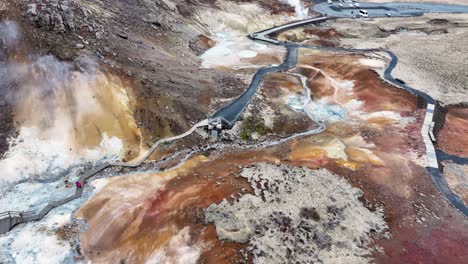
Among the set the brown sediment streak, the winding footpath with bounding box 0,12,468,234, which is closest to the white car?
the winding footpath with bounding box 0,12,468,234

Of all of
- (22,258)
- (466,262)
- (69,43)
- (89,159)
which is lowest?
(466,262)

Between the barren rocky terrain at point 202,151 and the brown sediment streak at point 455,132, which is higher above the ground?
the barren rocky terrain at point 202,151

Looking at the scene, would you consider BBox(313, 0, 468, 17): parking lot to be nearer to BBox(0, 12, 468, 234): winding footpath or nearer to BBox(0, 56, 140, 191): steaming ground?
BBox(0, 12, 468, 234): winding footpath

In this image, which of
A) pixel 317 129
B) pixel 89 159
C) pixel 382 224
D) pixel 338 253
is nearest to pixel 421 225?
pixel 382 224

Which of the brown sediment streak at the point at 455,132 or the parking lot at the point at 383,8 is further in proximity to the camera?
the parking lot at the point at 383,8

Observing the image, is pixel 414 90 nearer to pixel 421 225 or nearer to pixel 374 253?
pixel 421 225

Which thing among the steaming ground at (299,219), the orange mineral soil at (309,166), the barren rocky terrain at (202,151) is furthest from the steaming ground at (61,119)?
the steaming ground at (299,219)

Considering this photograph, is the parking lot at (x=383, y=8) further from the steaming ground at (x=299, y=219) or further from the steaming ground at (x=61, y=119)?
the steaming ground at (x=299, y=219)
